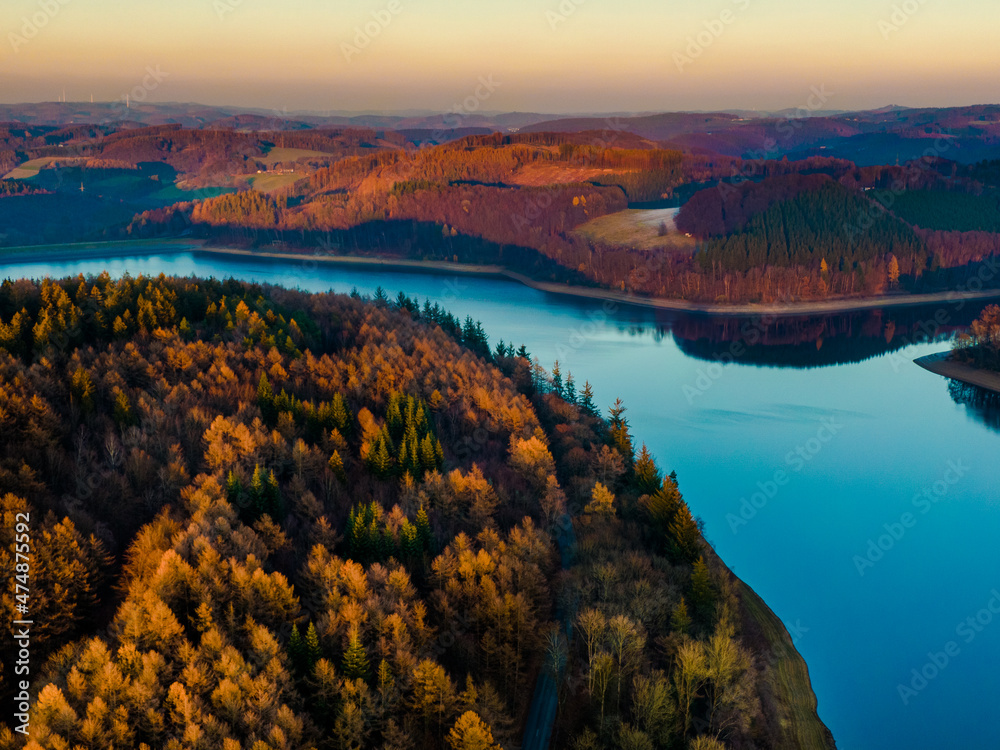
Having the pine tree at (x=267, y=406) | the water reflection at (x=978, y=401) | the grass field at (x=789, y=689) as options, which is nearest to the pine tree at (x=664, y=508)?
the grass field at (x=789, y=689)

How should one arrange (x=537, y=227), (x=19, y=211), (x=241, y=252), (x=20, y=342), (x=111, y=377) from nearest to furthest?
(x=111, y=377)
(x=20, y=342)
(x=537, y=227)
(x=241, y=252)
(x=19, y=211)

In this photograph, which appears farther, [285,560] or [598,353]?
[598,353]

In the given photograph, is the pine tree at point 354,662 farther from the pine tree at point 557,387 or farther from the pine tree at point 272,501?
the pine tree at point 557,387

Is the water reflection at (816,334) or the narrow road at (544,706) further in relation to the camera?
the water reflection at (816,334)

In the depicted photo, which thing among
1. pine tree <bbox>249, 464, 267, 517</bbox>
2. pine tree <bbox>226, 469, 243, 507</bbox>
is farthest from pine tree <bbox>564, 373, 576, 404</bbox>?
pine tree <bbox>226, 469, 243, 507</bbox>

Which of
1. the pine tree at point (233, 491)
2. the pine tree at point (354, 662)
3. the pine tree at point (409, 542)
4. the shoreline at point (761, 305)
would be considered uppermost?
the pine tree at point (233, 491)

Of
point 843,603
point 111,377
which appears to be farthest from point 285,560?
point 843,603

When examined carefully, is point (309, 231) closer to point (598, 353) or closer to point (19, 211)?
point (19, 211)
